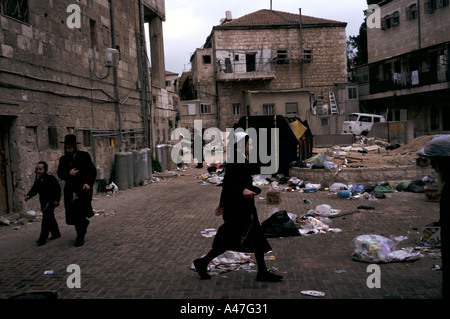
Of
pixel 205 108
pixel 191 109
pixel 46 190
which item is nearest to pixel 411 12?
pixel 205 108

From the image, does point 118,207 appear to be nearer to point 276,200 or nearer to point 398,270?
point 276,200

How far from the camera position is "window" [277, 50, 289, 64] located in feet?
131

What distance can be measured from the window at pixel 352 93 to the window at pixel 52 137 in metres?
32.7

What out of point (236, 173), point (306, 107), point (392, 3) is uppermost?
point (392, 3)

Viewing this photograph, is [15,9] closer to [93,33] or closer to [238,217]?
[93,33]

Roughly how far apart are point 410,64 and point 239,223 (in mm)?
33104

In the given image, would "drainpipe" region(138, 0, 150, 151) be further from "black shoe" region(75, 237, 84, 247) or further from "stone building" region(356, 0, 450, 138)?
"stone building" region(356, 0, 450, 138)

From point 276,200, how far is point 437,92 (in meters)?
25.8

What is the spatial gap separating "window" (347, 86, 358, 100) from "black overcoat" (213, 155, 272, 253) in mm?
36234

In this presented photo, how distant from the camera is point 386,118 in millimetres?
35062

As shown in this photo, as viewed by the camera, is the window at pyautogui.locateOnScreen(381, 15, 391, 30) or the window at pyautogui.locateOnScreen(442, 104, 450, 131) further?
the window at pyautogui.locateOnScreen(381, 15, 391, 30)

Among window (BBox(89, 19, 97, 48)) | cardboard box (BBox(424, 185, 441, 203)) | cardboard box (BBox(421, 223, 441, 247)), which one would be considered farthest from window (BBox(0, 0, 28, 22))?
cardboard box (BBox(424, 185, 441, 203))

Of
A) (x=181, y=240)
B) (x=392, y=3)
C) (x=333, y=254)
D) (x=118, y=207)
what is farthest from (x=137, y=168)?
(x=392, y=3)

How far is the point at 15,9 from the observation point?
9.50 metres
